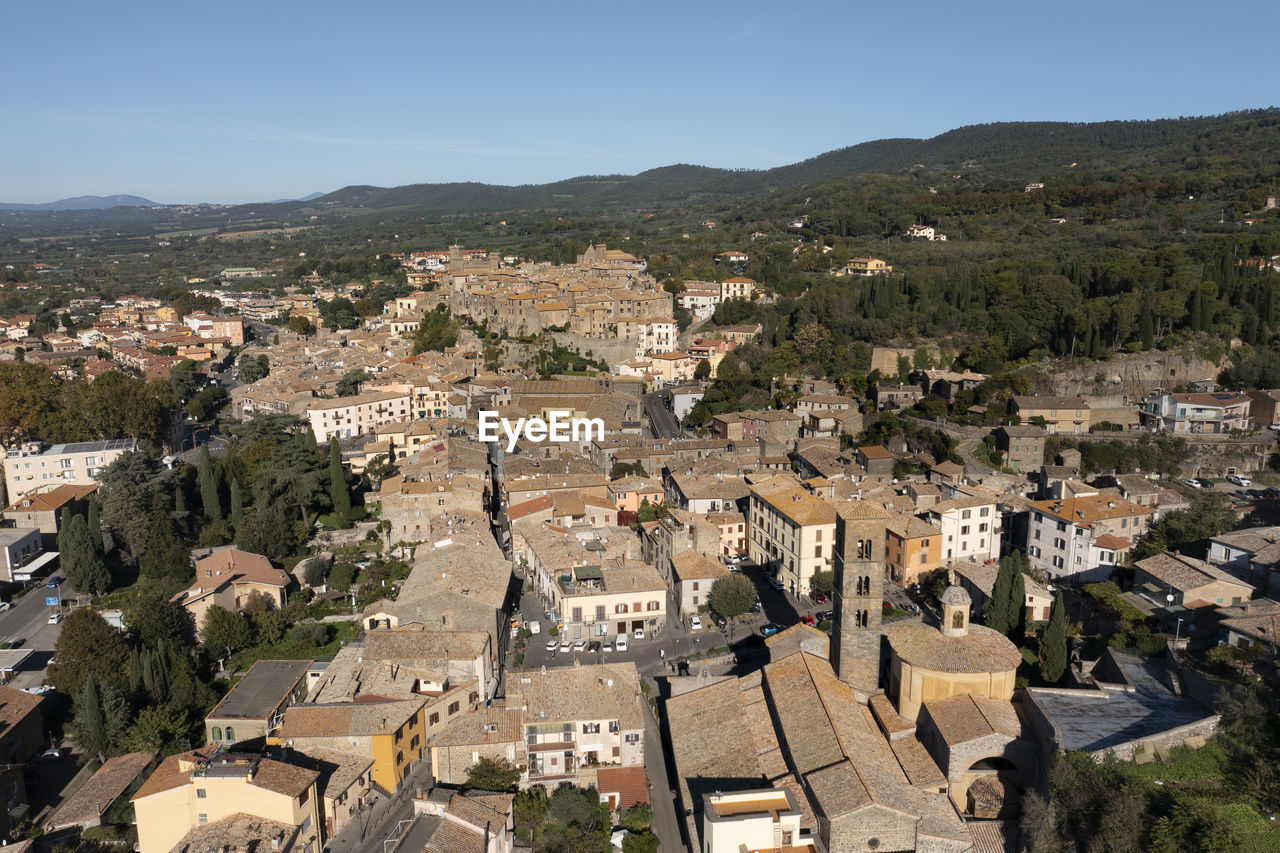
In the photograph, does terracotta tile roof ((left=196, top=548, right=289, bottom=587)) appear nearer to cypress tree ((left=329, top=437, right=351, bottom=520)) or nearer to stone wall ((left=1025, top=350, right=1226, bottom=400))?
cypress tree ((left=329, top=437, right=351, bottom=520))

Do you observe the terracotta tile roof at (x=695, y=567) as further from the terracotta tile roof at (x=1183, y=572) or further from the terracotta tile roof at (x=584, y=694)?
the terracotta tile roof at (x=1183, y=572)

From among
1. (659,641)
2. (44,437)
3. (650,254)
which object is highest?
(650,254)

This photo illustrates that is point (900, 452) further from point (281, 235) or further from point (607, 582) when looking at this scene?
point (281, 235)

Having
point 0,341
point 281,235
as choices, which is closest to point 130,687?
point 0,341

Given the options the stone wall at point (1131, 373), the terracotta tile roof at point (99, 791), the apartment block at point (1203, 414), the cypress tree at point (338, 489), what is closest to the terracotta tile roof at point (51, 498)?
the cypress tree at point (338, 489)

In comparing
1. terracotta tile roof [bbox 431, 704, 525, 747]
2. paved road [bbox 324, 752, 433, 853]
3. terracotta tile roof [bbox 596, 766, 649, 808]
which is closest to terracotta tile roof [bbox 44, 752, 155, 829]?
paved road [bbox 324, 752, 433, 853]
